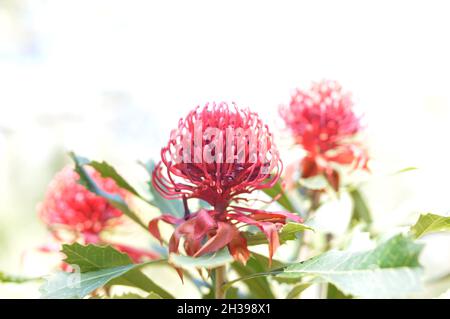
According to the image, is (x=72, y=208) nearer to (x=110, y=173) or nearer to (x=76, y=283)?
(x=110, y=173)

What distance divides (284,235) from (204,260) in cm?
13

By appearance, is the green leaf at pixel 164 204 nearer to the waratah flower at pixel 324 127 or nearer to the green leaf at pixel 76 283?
the green leaf at pixel 76 283

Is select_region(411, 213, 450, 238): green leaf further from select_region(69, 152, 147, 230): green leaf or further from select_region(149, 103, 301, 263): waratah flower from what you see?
select_region(69, 152, 147, 230): green leaf

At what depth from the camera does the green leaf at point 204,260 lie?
64 cm

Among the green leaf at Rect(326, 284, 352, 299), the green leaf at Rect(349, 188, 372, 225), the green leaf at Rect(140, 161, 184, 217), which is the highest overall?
the green leaf at Rect(349, 188, 372, 225)

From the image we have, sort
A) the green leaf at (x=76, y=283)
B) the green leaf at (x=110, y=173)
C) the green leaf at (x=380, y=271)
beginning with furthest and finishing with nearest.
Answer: the green leaf at (x=110, y=173) → the green leaf at (x=76, y=283) → the green leaf at (x=380, y=271)

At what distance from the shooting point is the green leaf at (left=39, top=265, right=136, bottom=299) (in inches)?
27.6

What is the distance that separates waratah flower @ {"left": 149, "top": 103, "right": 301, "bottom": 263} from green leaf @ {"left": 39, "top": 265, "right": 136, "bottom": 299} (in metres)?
0.08

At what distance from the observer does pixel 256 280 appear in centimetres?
97

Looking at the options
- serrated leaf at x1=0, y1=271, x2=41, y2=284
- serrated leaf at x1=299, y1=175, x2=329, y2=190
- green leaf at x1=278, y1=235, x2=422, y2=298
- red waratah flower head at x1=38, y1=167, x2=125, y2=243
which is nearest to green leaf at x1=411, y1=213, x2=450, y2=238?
green leaf at x1=278, y1=235, x2=422, y2=298

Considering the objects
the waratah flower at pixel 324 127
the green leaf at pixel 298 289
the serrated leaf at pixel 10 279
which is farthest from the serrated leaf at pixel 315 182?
the serrated leaf at pixel 10 279

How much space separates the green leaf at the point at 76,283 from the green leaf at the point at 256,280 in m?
0.23
